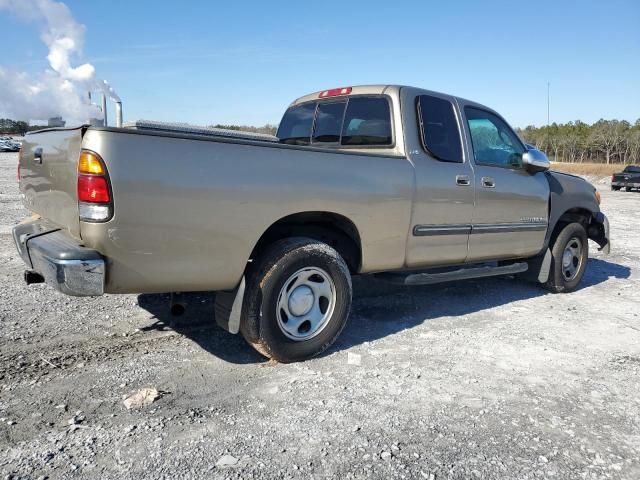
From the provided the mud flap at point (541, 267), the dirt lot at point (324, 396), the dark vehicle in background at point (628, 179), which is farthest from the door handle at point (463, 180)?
the dark vehicle in background at point (628, 179)

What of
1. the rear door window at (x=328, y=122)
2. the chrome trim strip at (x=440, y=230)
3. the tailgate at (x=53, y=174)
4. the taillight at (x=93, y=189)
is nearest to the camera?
the taillight at (x=93, y=189)

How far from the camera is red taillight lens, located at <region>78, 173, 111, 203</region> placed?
9.35 ft

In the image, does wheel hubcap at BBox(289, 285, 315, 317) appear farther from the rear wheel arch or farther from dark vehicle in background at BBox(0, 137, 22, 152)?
dark vehicle in background at BBox(0, 137, 22, 152)

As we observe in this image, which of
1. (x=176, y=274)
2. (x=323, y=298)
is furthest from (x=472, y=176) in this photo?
(x=176, y=274)

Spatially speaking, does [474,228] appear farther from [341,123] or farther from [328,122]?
[328,122]

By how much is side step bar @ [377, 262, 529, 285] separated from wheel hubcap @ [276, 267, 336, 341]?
2.61ft

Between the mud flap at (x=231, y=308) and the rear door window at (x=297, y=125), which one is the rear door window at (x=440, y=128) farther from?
the mud flap at (x=231, y=308)

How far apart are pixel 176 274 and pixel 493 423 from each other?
205 centimetres

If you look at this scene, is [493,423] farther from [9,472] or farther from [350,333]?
[9,472]

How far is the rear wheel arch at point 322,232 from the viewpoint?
377 cm

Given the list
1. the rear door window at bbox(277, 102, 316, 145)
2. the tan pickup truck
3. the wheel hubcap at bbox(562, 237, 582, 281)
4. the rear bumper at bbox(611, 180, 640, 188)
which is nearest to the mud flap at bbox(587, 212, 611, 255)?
the wheel hubcap at bbox(562, 237, 582, 281)

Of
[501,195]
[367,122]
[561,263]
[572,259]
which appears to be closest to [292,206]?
[367,122]

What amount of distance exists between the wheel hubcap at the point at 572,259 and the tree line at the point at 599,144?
2756 inches

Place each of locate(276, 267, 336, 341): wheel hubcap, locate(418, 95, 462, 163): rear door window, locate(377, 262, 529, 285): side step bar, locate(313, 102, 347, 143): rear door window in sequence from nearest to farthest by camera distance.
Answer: locate(276, 267, 336, 341): wheel hubcap, locate(377, 262, 529, 285): side step bar, locate(418, 95, 462, 163): rear door window, locate(313, 102, 347, 143): rear door window
